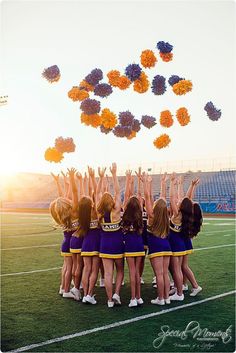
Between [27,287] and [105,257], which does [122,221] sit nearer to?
[105,257]

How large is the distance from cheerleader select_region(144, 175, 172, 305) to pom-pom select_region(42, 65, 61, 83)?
2021 mm

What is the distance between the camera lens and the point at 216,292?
6.19 meters

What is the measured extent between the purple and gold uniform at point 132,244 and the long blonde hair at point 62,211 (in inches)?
35.4

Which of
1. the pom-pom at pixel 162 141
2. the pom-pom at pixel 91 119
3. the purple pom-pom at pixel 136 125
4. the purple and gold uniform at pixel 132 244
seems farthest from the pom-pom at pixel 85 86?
the purple and gold uniform at pixel 132 244

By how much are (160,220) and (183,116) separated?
5.23ft

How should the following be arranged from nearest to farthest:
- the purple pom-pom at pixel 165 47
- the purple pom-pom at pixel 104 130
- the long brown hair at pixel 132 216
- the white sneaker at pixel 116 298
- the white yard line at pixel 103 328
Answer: the white yard line at pixel 103 328, the long brown hair at pixel 132 216, the white sneaker at pixel 116 298, the purple pom-pom at pixel 165 47, the purple pom-pom at pixel 104 130

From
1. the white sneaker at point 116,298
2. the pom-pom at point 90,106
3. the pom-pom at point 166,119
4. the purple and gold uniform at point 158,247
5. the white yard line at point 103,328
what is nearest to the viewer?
the white yard line at point 103,328

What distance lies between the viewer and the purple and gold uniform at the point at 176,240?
227 inches

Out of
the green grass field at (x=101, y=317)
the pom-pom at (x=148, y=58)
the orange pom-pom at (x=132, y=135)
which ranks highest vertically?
the pom-pom at (x=148, y=58)

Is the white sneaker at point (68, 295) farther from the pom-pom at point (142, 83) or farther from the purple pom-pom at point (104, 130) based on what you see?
the pom-pom at point (142, 83)

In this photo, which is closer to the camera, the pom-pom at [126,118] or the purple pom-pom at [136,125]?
the pom-pom at [126,118]

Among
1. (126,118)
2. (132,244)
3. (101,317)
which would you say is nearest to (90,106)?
(126,118)

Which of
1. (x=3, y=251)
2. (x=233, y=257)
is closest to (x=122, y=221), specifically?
(x=233, y=257)

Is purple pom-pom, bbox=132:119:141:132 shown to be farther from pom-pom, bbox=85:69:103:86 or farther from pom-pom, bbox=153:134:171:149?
pom-pom, bbox=85:69:103:86
